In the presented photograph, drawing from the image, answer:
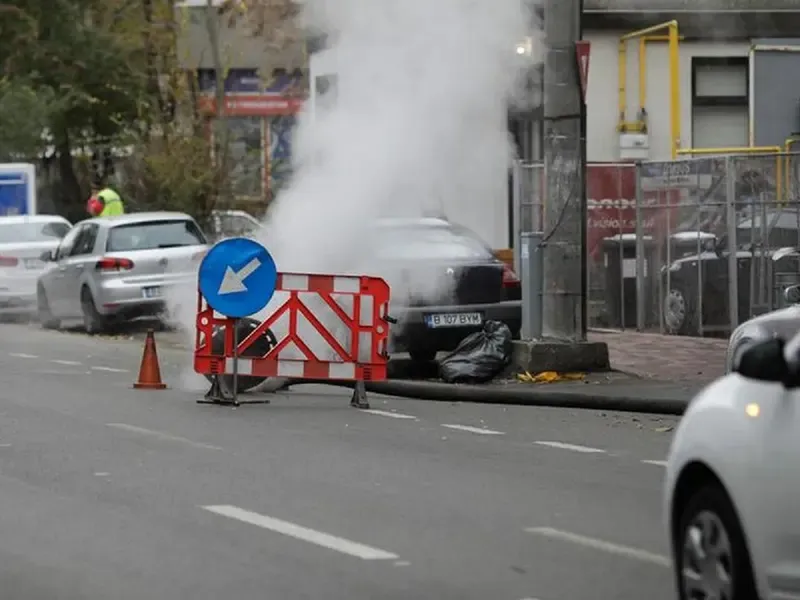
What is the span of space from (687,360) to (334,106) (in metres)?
4.66

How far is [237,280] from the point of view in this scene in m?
15.3

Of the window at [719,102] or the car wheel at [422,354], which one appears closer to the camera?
the car wheel at [422,354]

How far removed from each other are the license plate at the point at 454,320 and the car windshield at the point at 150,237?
8367 millimetres

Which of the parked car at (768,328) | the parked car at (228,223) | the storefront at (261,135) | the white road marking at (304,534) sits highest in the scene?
the storefront at (261,135)

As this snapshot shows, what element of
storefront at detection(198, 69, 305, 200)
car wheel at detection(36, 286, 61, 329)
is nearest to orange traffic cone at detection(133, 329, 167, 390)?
storefront at detection(198, 69, 305, 200)

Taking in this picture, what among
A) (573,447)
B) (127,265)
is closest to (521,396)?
(573,447)

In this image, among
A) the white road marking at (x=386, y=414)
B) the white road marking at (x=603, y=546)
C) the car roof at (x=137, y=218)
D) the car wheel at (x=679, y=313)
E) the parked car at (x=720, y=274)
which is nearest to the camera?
the white road marking at (x=603, y=546)

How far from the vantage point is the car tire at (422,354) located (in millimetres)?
18078

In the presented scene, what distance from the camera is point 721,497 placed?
6.52 metres

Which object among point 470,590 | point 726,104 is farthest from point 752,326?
point 726,104

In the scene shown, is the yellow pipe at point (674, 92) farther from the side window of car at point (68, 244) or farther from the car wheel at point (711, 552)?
the car wheel at point (711, 552)

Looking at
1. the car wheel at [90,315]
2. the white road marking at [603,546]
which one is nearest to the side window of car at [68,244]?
the car wheel at [90,315]

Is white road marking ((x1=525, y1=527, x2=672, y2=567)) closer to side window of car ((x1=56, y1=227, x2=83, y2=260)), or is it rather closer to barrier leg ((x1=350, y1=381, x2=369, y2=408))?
barrier leg ((x1=350, y1=381, x2=369, y2=408))

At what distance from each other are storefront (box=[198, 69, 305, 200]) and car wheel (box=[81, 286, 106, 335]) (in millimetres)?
2838
